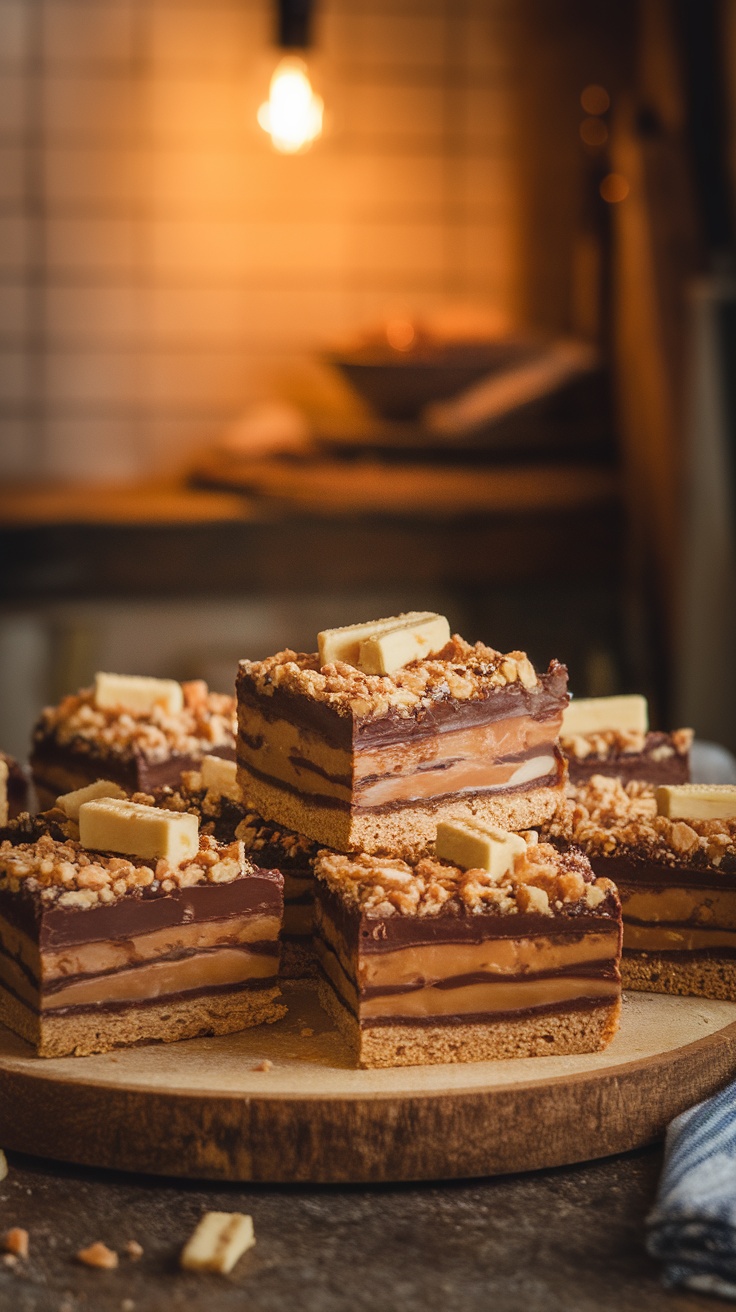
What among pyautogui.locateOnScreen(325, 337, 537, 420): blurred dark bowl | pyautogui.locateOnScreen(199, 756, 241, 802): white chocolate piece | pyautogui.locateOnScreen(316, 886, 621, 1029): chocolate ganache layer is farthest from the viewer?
pyautogui.locateOnScreen(325, 337, 537, 420): blurred dark bowl

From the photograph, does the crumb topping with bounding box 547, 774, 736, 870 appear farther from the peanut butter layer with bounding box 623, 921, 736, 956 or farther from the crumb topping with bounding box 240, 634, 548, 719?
the crumb topping with bounding box 240, 634, 548, 719

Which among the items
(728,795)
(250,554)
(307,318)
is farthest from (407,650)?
(307,318)

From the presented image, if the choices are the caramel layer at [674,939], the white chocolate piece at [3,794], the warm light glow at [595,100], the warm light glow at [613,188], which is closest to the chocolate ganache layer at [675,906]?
the caramel layer at [674,939]

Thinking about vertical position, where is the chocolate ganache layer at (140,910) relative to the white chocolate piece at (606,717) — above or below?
below

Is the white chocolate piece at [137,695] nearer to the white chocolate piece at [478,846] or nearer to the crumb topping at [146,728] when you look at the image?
the crumb topping at [146,728]

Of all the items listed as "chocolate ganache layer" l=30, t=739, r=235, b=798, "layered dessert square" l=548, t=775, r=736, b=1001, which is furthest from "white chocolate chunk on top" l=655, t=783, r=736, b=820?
"chocolate ganache layer" l=30, t=739, r=235, b=798

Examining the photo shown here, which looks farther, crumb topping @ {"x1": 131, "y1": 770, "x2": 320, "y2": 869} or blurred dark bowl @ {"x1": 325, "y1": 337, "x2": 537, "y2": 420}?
blurred dark bowl @ {"x1": 325, "y1": 337, "x2": 537, "y2": 420}

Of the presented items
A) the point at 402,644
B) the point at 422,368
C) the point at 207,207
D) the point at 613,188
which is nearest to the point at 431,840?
the point at 402,644
